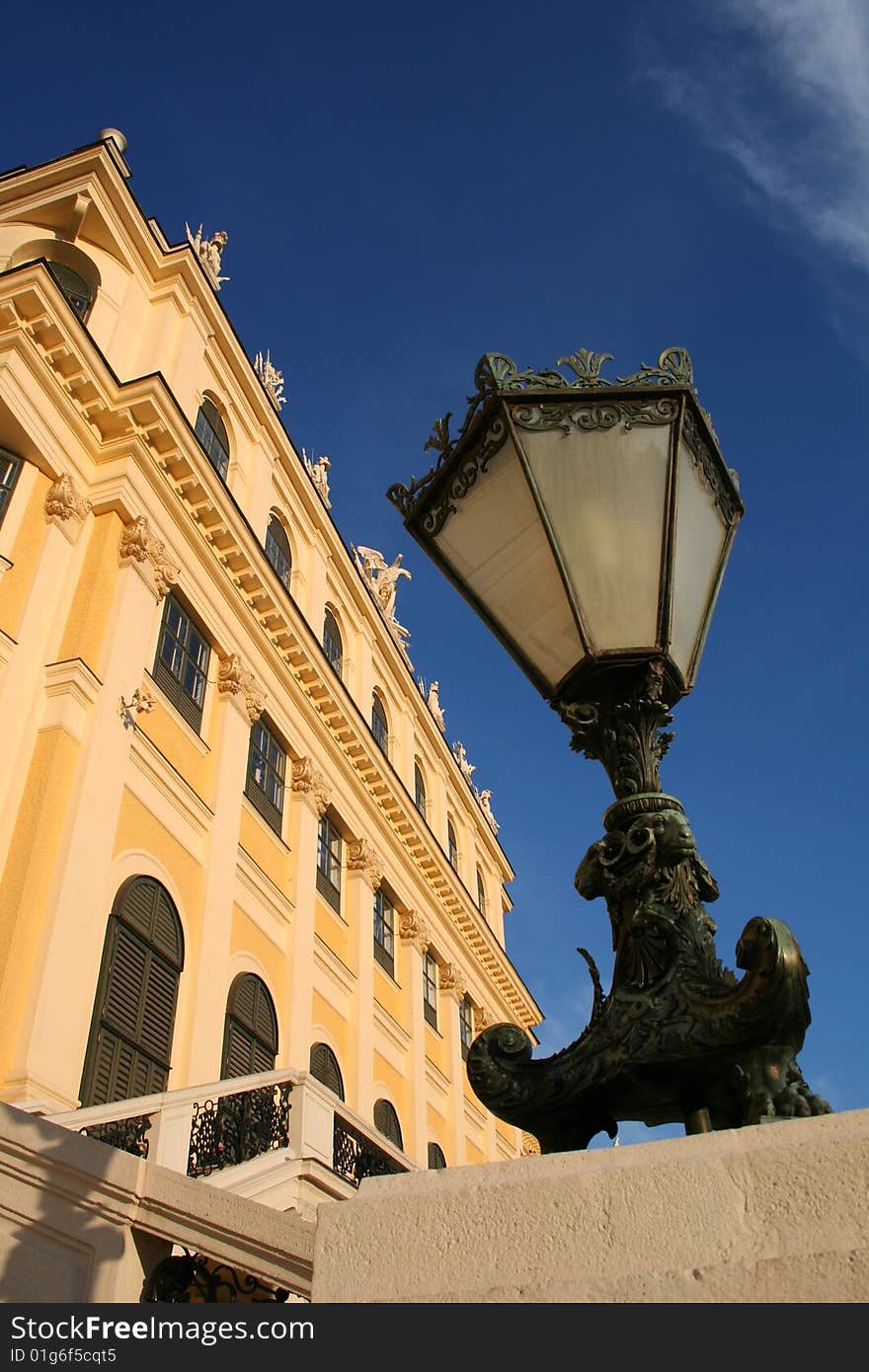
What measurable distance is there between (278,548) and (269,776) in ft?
17.5

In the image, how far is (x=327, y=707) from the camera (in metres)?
19.9

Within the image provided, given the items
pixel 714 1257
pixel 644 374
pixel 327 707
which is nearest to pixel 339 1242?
pixel 714 1257

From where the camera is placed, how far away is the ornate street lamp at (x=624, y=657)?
1.85 meters

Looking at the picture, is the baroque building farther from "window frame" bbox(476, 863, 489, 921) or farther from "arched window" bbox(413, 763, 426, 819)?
"window frame" bbox(476, 863, 489, 921)

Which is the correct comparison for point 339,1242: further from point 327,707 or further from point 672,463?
point 327,707

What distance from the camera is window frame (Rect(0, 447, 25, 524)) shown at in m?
13.1

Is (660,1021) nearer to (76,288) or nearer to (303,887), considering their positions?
(303,887)

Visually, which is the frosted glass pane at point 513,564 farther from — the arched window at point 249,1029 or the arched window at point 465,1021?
the arched window at point 465,1021

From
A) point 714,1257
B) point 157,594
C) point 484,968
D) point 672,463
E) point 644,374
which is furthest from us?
point 484,968

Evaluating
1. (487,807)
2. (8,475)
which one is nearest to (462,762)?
(487,807)

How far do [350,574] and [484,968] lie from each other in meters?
11.3

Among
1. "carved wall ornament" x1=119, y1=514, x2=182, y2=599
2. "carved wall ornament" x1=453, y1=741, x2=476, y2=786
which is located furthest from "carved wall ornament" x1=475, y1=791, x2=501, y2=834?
"carved wall ornament" x1=119, y1=514, x2=182, y2=599

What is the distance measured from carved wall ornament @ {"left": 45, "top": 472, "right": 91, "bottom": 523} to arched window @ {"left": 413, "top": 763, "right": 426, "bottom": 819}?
14327 millimetres

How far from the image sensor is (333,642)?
2298cm
